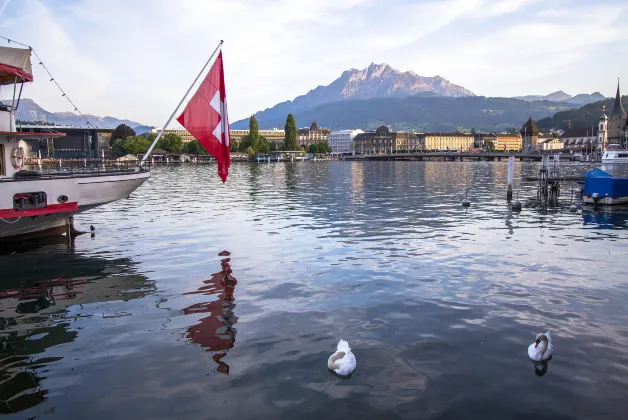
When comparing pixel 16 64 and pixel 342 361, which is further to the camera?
pixel 16 64

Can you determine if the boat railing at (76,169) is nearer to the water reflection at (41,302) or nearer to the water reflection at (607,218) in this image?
the water reflection at (41,302)

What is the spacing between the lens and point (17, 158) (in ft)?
85.0

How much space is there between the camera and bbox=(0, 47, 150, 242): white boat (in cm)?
2398

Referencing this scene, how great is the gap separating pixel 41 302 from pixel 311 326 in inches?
360

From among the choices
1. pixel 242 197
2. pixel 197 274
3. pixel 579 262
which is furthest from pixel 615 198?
pixel 197 274

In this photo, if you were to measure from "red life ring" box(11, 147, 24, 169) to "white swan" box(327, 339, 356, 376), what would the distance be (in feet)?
72.3

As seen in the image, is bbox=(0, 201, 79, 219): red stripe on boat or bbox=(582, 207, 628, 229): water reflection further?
bbox=(582, 207, 628, 229): water reflection

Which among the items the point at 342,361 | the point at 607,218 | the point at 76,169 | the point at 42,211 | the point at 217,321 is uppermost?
the point at 76,169

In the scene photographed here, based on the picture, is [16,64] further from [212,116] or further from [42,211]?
[212,116]

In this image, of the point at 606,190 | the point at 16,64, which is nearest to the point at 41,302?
the point at 16,64

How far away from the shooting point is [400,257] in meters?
22.6

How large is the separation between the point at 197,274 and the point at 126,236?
11674 millimetres

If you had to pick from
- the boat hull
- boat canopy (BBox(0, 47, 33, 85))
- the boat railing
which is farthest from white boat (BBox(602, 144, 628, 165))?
boat canopy (BBox(0, 47, 33, 85))

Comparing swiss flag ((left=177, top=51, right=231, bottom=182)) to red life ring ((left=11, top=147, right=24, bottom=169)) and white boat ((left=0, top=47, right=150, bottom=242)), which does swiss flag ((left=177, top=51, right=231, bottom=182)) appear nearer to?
white boat ((left=0, top=47, right=150, bottom=242))
